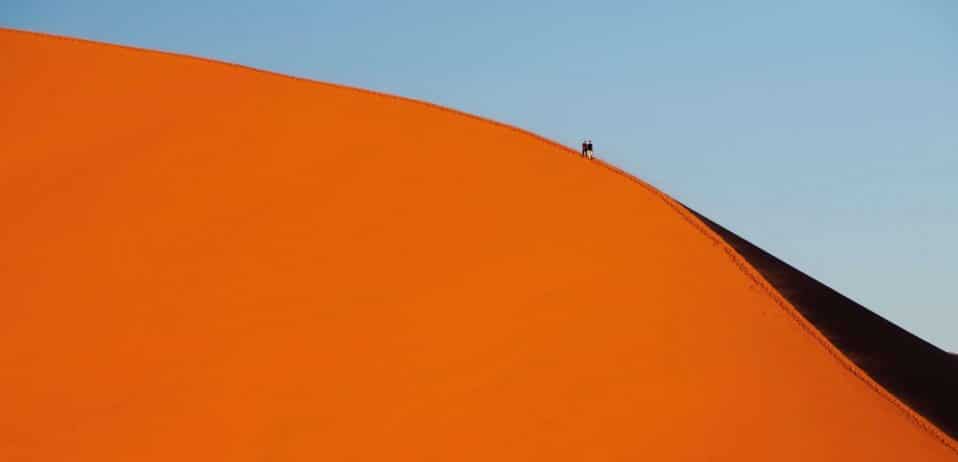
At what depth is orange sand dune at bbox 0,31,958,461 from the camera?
11906 mm

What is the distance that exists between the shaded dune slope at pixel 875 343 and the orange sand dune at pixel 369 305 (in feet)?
1.10

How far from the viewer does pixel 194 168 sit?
16781 millimetres

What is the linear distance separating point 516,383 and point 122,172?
6818mm

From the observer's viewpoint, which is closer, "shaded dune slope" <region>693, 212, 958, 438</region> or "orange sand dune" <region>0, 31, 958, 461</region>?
"orange sand dune" <region>0, 31, 958, 461</region>

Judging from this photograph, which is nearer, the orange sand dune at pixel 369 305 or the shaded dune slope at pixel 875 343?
the orange sand dune at pixel 369 305

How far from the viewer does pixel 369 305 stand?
13875 millimetres

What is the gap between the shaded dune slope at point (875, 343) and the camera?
531 inches

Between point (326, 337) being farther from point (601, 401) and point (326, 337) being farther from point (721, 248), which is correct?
point (721, 248)

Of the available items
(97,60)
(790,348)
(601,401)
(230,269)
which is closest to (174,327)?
(230,269)

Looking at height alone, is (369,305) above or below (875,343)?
below

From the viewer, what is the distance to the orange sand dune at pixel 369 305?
39.1 feet

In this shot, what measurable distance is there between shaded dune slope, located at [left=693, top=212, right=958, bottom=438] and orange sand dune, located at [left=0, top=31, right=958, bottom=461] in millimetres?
334

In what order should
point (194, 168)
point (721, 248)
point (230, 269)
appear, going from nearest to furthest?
1. point (230, 269)
2. point (721, 248)
3. point (194, 168)

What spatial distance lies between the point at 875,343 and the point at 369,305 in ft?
18.7
